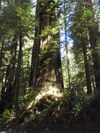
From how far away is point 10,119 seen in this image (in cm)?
795

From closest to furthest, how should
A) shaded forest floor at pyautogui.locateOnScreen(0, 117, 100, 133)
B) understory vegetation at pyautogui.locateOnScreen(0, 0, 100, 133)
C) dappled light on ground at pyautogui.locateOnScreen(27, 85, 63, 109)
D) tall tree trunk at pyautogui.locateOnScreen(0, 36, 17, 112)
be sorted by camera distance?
shaded forest floor at pyautogui.locateOnScreen(0, 117, 100, 133)
understory vegetation at pyautogui.locateOnScreen(0, 0, 100, 133)
dappled light on ground at pyautogui.locateOnScreen(27, 85, 63, 109)
tall tree trunk at pyautogui.locateOnScreen(0, 36, 17, 112)

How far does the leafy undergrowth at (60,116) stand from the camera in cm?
542

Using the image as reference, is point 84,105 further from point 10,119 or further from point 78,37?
point 78,37

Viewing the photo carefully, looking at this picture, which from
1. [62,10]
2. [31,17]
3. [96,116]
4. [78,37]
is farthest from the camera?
[78,37]

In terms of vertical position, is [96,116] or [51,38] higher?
[51,38]

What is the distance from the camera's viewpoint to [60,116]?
6.14 metres

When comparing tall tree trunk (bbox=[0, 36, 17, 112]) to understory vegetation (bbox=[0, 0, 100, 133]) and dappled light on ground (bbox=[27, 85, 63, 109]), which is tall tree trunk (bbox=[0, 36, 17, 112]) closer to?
understory vegetation (bbox=[0, 0, 100, 133])

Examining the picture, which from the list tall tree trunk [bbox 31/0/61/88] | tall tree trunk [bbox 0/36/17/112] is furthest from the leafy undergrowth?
tall tree trunk [bbox 0/36/17/112]

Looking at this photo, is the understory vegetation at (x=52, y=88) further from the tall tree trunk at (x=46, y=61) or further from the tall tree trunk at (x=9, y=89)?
the tall tree trunk at (x=9, y=89)

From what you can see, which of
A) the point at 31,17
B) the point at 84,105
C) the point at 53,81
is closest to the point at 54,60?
the point at 53,81

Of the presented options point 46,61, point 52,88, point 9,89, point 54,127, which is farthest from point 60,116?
point 9,89

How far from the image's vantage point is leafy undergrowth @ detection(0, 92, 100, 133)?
542 cm

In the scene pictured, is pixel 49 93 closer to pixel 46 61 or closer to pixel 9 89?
pixel 46 61

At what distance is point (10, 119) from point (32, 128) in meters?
2.01
